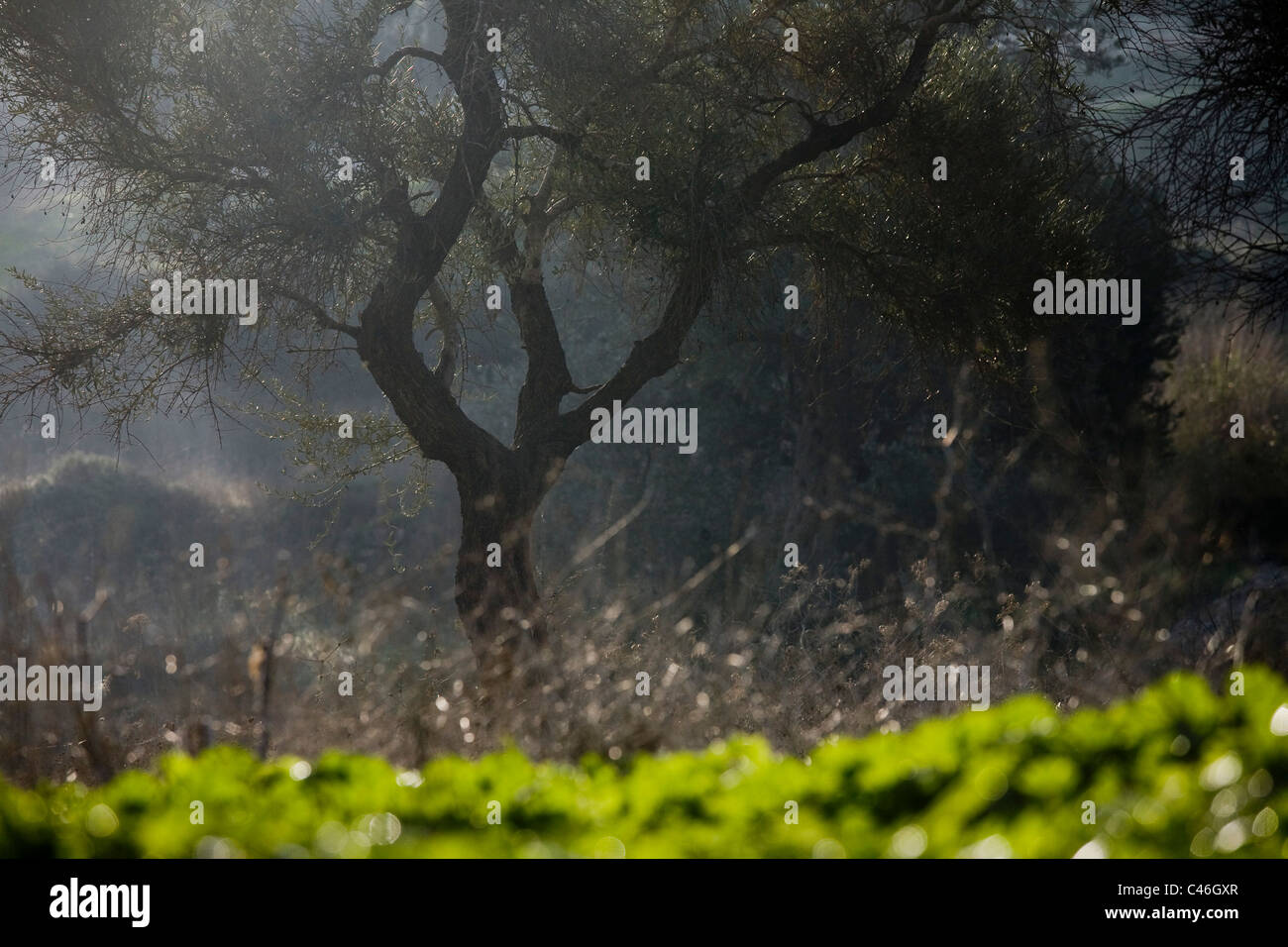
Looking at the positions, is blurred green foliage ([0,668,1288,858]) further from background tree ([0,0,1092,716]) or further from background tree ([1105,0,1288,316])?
background tree ([1105,0,1288,316])

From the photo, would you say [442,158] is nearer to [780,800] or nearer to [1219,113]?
[1219,113]

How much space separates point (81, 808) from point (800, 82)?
31.1 feet

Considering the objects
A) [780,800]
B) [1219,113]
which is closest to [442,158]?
[1219,113]

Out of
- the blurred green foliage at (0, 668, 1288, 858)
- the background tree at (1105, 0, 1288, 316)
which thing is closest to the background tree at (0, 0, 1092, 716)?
the background tree at (1105, 0, 1288, 316)

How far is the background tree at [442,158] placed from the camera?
8906 mm

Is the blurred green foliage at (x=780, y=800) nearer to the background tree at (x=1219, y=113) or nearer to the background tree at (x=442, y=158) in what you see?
the background tree at (x=442, y=158)

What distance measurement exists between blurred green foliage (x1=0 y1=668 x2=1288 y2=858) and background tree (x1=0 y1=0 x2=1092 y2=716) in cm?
581

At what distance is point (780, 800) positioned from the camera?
2178mm

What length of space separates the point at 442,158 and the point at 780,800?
356 inches

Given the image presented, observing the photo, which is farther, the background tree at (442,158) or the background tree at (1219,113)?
the background tree at (442,158)

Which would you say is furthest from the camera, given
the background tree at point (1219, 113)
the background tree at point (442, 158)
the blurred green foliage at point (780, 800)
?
the background tree at point (442, 158)

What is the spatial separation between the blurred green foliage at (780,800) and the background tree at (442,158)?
5.81 metres

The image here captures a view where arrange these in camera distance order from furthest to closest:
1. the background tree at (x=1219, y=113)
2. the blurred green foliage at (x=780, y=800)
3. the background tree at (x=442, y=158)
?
the background tree at (x=442, y=158), the background tree at (x=1219, y=113), the blurred green foliage at (x=780, y=800)

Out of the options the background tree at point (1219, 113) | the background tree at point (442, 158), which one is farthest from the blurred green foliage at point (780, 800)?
the background tree at point (1219, 113)
